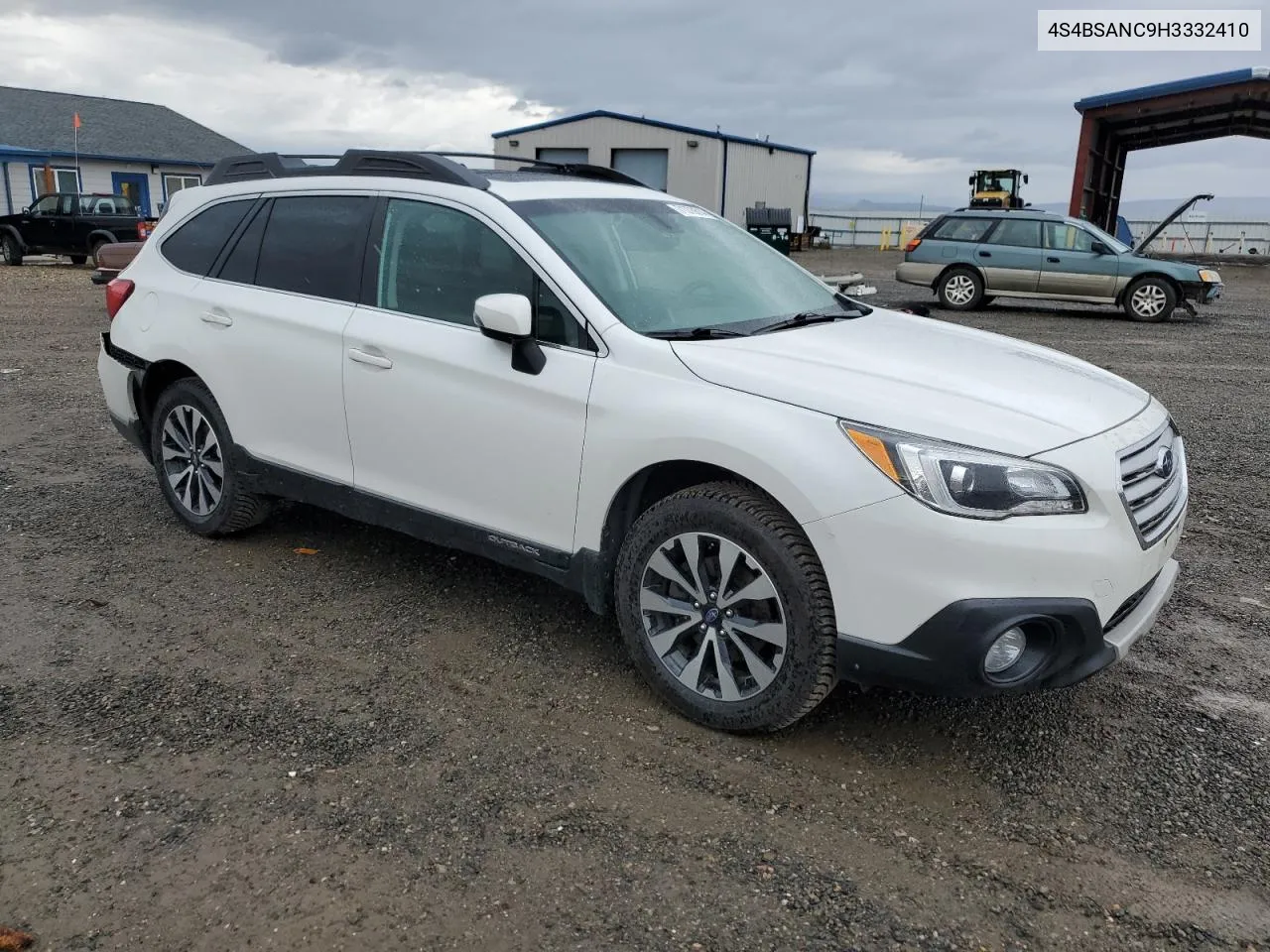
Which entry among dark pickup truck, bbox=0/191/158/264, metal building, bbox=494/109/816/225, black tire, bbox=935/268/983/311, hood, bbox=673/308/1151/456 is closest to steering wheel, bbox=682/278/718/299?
hood, bbox=673/308/1151/456

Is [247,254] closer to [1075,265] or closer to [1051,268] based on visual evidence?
[1051,268]

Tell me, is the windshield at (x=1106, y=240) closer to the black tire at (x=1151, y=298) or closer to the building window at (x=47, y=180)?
the black tire at (x=1151, y=298)

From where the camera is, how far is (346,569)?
15.8 ft

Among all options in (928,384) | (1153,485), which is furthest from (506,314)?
(1153,485)

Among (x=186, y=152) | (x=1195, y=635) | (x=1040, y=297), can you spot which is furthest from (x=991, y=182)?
(x=1195, y=635)

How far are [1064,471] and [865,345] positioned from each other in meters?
0.96

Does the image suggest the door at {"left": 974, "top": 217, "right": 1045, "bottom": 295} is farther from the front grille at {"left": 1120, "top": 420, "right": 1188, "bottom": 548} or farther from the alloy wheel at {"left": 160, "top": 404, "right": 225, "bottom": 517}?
the alloy wheel at {"left": 160, "top": 404, "right": 225, "bottom": 517}

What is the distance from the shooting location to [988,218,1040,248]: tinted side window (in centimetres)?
1619

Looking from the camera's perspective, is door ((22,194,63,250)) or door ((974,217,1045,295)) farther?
door ((22,194,63,250))

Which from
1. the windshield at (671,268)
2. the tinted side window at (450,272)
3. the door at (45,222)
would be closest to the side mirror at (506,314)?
the tinted side window at (450,272)

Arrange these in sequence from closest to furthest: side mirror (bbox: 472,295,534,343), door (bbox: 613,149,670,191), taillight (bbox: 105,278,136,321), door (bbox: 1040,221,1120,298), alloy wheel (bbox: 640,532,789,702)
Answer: alloy wheel (bbox: 640,532,789,702) → side mirror (bbox: 472,295,534,343) → taillight (bbox: 105,278,136,321) → door (bbox: 1040,221,1120,298) → door (bbox: 613,149,670,191)

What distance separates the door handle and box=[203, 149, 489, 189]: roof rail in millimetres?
745

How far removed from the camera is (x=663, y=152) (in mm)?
37250

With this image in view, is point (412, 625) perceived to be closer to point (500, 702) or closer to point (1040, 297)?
point (500, 702)
